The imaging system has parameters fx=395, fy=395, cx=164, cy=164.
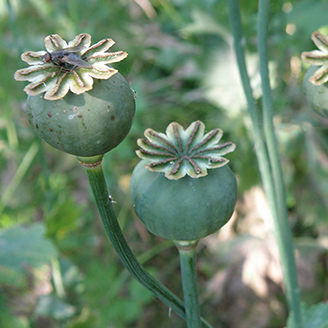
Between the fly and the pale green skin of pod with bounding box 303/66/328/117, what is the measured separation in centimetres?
27

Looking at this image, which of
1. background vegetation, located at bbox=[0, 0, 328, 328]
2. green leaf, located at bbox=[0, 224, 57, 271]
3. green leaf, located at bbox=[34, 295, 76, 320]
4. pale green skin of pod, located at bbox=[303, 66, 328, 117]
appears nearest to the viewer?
pale green skin of pod, located at bbox=[303, 66, 328, 117]

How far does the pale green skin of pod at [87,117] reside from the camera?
35 cm

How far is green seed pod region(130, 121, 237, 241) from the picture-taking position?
1.36ft

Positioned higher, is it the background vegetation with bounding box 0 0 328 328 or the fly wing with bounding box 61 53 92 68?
the fly wing with bounding box 61 53 92 68

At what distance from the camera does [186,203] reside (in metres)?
0.42

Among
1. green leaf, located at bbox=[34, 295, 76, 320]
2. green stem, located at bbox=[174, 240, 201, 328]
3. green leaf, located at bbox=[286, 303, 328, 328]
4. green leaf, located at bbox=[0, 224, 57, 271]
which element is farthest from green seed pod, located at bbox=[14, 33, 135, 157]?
green leaf, located at bbox=[34, 295, 76, 320]

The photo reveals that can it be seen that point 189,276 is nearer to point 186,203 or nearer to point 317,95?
point 186,203

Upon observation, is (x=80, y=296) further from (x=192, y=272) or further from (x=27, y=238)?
(x=192, y=272)

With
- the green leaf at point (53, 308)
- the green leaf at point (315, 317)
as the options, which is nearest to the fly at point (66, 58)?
the green leaf at point (315, 317)

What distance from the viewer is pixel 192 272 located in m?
0.45

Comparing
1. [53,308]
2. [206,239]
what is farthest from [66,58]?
[206,239]

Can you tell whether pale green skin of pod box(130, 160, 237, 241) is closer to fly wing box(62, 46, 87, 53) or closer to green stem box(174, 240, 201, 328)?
green stem box(174, 240, 201, 328)

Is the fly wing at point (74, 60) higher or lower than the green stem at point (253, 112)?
higher

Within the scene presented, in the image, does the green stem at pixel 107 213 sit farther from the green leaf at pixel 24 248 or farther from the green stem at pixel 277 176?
the green leaf at pixel 24 248
